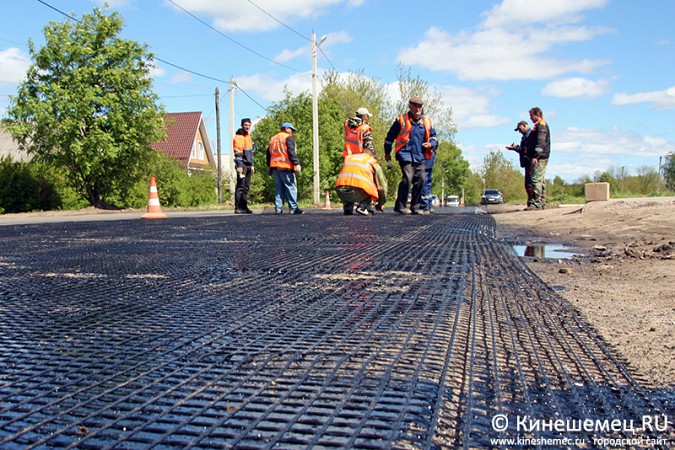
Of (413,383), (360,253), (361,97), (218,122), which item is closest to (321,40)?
(218,122)

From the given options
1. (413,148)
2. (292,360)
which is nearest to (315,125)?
(413,148)

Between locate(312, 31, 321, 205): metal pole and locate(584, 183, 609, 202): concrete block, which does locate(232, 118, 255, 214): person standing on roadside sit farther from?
locate(312, 31, 321, 205): metal pole

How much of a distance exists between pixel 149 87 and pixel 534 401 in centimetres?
2298

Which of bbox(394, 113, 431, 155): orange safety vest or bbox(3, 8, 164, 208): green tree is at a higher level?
bbox(3, 8, 164, 208): green tree

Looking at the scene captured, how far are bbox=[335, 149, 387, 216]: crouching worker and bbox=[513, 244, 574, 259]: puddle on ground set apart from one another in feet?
14.3

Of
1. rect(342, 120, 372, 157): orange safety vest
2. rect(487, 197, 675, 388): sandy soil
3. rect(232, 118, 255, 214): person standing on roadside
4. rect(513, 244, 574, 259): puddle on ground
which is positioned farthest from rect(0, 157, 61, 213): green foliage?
rect(513, 244, 574, 259): puddle on ground

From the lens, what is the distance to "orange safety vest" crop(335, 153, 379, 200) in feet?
31.7

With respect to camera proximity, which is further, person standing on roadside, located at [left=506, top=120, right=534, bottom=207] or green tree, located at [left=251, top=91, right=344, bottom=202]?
green tree, located at [left=251, top=91, right=344, bottom=202]

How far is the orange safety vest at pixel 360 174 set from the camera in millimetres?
9656

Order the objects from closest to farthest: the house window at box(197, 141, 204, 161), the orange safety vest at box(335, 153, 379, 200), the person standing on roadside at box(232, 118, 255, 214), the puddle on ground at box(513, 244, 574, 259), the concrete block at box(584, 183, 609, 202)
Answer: the puddle on ground at box(513, 244, 574, 259), the orange safety vest at box(335, 153, 379, 200), the person standing on roadside at box(232, 118, 255, 214), the concrete block at box(584, 183, 609, 202), the house window at box(197, 141, 204, 161)

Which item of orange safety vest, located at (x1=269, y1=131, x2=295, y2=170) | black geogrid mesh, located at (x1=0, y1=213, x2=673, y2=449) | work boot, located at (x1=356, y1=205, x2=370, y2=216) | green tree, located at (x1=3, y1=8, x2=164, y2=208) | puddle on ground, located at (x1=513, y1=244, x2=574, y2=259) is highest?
green tree, located at (x1=3, y1=8, x2=164, y2=208)

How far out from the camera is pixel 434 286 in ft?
9.44

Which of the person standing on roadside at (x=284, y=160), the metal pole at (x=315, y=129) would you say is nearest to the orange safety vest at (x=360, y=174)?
the person standing on roadside at (x=284, y=160)

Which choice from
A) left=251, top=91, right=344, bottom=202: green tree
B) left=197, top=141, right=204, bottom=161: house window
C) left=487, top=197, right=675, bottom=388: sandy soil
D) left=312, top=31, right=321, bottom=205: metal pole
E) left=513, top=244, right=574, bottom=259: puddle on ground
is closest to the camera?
left=487, top=197, right=675, bottom=388: sandy soil
